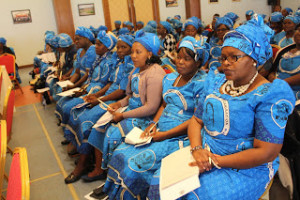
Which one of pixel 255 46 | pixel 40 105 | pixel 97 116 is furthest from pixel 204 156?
pixel 40 105

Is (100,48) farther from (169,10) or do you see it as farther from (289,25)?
(169,10)

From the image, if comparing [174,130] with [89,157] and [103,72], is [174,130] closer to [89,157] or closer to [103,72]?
[89,157]

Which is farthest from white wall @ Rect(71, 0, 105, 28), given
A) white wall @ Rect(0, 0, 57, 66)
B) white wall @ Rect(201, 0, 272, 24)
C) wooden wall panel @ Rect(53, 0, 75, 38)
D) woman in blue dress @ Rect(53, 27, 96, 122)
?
woman in blue dress @ Rect(53, 27, 96, 122)

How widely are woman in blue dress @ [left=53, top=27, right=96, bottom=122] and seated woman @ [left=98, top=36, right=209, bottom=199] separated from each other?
168 centimetres

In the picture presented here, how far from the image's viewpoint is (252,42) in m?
1.28

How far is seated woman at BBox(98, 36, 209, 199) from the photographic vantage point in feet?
5.45

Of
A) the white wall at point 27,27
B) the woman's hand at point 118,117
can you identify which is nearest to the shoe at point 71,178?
the woman's hand at point 118,117

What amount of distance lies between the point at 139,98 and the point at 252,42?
3.86 feet

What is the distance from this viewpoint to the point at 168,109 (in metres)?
1.90

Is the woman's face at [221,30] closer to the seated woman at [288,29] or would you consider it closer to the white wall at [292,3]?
the seated woman at [288,29]

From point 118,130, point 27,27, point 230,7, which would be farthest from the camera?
point 230,7

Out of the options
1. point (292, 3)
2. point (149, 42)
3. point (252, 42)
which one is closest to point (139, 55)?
point (149, 42)

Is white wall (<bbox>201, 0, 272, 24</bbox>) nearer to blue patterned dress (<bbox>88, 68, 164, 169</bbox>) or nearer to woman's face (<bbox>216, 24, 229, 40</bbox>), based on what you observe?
woman's face (<bbox>216, 24, 229, 40</bbox>)

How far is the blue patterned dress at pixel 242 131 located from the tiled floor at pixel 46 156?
1.96 ft
